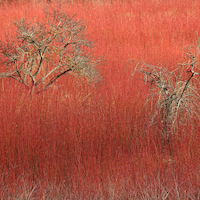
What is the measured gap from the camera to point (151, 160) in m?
2.97

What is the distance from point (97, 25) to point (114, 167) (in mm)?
6351

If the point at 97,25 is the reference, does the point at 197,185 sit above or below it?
below

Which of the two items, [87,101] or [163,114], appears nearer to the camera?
[163,114]

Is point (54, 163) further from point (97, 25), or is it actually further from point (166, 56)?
point (97, 25)

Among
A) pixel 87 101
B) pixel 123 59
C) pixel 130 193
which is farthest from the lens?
pixel 123 59

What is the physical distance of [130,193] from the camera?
8.02 ft

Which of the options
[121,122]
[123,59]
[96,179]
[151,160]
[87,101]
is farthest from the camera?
[123,59]

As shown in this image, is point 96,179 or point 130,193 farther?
point 96,179

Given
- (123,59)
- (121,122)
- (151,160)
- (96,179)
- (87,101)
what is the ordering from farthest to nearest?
(123,59), (87,101), (121,122), (151,160), (96,179)

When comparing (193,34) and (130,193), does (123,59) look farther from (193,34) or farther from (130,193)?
(130,193)

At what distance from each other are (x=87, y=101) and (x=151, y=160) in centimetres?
170

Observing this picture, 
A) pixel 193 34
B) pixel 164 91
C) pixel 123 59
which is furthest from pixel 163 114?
pixel 193 34

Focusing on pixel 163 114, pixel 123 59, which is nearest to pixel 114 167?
pixel 163 114

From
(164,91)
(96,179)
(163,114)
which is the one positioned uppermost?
(164,91)
